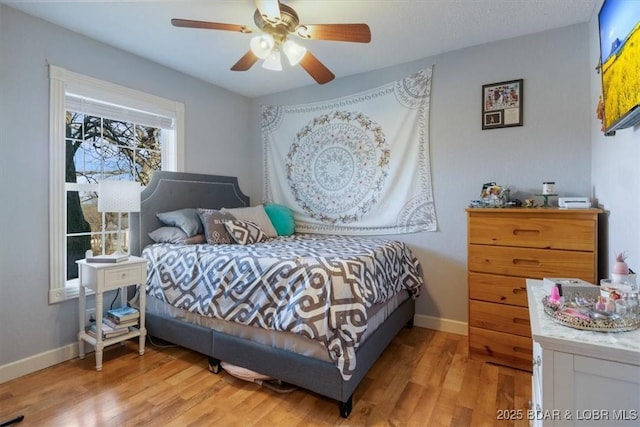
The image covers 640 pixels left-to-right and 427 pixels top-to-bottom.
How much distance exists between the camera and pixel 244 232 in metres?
2.65

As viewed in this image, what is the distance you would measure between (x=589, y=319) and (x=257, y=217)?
8.43ft

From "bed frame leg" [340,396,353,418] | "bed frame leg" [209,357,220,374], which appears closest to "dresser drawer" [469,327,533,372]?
"bed frame leg" [340,396,353,418]

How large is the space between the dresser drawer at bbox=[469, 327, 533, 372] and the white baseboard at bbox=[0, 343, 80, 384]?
2901 mm

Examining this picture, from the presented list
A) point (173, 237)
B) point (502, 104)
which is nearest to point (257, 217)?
point (173, 237)

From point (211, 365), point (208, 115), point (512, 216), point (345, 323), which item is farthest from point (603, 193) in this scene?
point (208, 115)

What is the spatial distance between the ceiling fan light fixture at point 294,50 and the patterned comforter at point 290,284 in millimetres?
1258

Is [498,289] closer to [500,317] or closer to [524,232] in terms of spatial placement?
[500,317]

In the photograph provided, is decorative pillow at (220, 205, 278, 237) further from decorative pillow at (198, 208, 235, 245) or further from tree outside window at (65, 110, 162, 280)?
tree outside window at (65, 110, 162, 280)

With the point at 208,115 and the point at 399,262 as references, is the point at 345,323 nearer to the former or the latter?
the point at 399,262

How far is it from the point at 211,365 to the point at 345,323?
3.56 feet

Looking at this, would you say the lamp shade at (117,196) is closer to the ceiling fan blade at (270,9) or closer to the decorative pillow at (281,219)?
the decorative pillow at (281,219)

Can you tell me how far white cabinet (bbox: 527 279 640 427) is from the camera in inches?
32.4

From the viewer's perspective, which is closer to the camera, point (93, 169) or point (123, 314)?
point (123, 314)

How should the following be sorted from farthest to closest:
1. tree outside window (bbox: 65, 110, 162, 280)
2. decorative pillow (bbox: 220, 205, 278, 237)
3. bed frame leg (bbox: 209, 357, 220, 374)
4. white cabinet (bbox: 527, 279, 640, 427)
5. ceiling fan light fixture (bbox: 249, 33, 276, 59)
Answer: decorative pillow (bbox: 220, 205, 278, 237), tree outside window (bbox: 65, 110, 162, 280), bed frame leg (bbox: 209, 357, 220, 374), ceiling fan light fixture (bbox: 249, 33, 276, 59), white cabinet (bbox: 527, 279, 640, 427)
